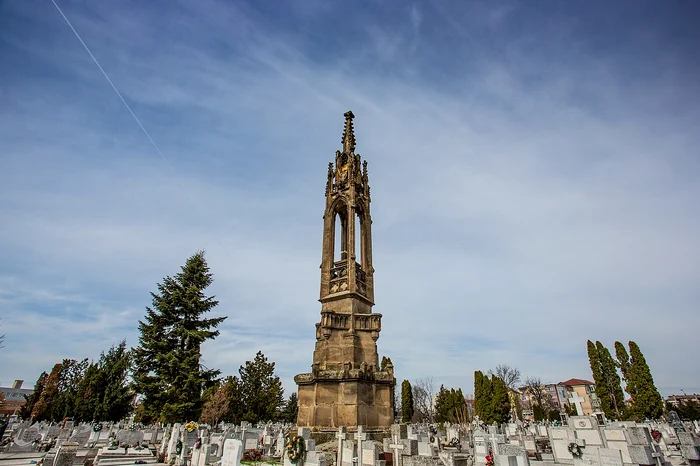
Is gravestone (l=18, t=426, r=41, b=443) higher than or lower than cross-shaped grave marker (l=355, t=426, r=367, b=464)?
lower

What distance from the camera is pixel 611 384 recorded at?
143ft

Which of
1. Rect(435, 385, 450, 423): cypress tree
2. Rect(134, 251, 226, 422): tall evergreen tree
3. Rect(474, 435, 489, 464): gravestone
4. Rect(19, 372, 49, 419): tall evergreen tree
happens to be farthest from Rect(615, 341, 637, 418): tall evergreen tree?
Rect(19, 372, 49, 419): tall evergreen tree

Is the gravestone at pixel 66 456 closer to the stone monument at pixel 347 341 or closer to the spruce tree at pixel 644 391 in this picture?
the stone monument at pixel 347 341

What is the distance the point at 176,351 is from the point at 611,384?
49620mm

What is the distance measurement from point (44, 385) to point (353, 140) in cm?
4489

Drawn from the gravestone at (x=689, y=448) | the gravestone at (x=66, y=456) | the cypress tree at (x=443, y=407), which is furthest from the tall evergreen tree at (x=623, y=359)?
the gravestone at (x=66, y=456)

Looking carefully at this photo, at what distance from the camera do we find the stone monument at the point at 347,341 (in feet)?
35.1

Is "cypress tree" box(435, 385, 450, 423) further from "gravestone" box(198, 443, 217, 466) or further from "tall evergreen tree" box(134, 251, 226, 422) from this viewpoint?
"gravestone" box(198, 443, 217, 466)

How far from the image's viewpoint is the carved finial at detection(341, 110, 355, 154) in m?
16.3

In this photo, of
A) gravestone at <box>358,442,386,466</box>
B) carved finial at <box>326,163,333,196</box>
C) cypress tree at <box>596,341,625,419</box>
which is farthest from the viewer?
cypress tree at <box>596,341,625,419</box>

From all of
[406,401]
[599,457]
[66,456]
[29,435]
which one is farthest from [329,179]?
[406,401]

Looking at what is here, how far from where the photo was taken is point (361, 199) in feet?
49.6

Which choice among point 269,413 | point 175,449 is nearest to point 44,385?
point 269,413

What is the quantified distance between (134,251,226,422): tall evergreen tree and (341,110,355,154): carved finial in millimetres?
16042
